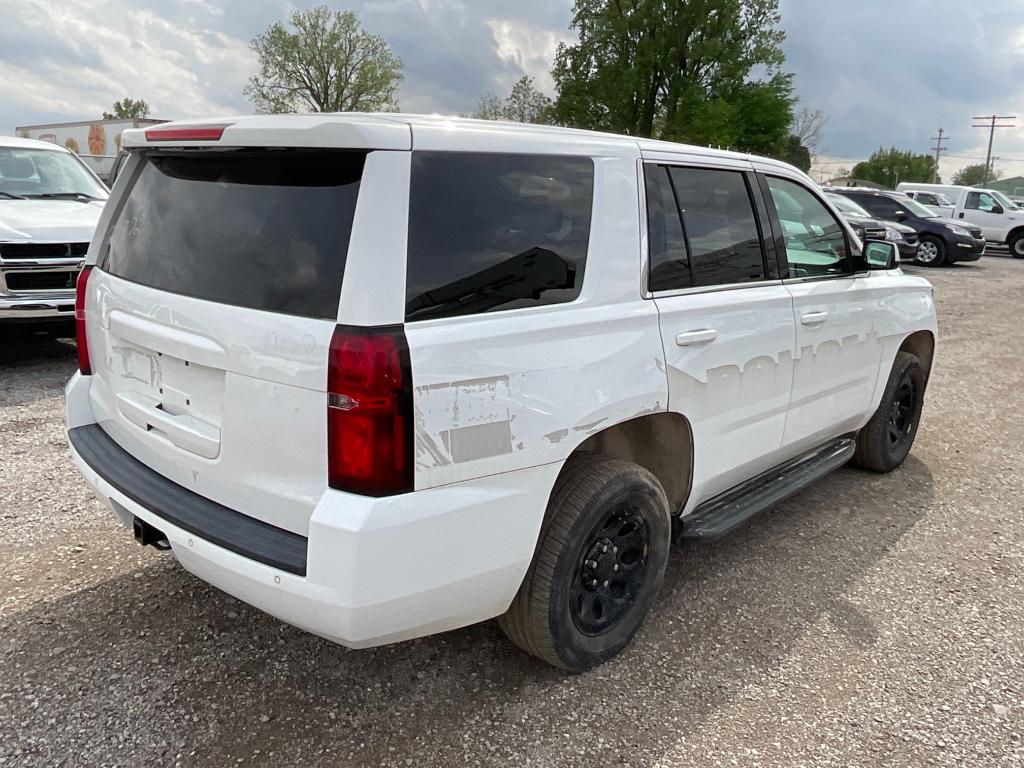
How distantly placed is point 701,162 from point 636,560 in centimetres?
159

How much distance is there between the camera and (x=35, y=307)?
6.20 meters

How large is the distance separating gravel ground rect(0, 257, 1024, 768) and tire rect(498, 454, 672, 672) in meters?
0.16

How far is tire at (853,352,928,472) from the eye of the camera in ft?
15.1

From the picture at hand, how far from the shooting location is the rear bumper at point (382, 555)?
6.68 ft

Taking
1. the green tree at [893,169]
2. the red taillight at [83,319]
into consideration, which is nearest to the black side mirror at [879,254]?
the red taillight at [83,319]

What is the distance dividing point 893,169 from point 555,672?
94321 mm

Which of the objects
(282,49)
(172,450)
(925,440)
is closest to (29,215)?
(172,450)

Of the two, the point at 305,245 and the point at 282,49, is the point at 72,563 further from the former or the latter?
the point at 282,49

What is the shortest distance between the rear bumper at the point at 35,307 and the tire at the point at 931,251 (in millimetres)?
19241

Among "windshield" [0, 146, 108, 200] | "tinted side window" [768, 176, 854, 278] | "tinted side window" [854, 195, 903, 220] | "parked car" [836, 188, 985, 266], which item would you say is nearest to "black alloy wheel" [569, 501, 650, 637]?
"tinted side window" [768, 176, 854, 278]

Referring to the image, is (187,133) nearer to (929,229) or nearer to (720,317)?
(720,317)

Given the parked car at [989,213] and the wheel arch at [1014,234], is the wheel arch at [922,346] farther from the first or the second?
the wheel arch at [1014,234]

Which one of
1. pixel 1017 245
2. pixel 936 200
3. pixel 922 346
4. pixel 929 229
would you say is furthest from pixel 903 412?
pixel 1017 245

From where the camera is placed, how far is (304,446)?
6.94 ft
